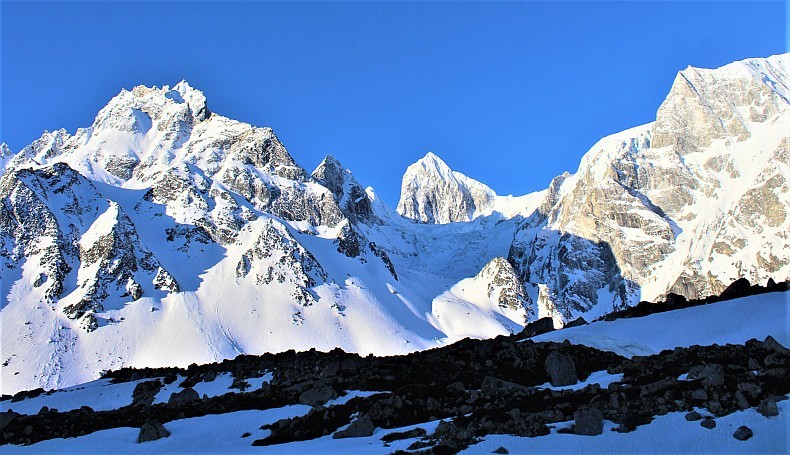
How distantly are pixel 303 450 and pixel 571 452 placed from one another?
10472 mm

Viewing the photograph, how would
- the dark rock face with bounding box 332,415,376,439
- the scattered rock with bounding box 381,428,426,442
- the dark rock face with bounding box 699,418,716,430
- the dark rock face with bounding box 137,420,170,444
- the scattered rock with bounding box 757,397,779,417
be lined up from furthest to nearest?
the dark rock face with bounding box 137,420,170,444, the dark rock face with bounding box 332,415,376,439, the scattered rock with bounding box 381,428,426,442, the scattered rock with bounding box 757,397,779,417, the dark rock face with bounding box 699,418,716,430

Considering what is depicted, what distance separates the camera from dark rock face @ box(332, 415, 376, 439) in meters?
27.8

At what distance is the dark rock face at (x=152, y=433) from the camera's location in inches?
1221

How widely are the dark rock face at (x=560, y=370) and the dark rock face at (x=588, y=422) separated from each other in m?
16.9

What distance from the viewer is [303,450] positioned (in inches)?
1024

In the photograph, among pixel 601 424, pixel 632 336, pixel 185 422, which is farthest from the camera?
pixel 632 336

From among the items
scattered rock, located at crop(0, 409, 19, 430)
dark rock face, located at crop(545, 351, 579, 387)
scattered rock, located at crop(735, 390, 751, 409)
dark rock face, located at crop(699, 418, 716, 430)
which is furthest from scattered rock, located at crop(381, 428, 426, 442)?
scattered rock, located at crop(0, 409, 19, 430)

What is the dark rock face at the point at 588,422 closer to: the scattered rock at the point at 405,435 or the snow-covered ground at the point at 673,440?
the snow-covered ground at the point at 673,440

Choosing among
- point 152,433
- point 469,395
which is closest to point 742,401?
point 469,395

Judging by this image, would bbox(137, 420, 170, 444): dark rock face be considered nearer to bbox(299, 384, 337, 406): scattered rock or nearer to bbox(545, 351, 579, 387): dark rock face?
bbox(299, 384, 337, 406): scattered rock

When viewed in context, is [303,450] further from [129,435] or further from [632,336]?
[632,336]

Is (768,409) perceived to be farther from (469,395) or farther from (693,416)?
(469,395)

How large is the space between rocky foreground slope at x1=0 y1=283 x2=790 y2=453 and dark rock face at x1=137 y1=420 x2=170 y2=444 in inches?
2.3

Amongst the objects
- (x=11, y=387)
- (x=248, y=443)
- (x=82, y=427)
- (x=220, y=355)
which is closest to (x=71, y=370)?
(x=11, y=387)
